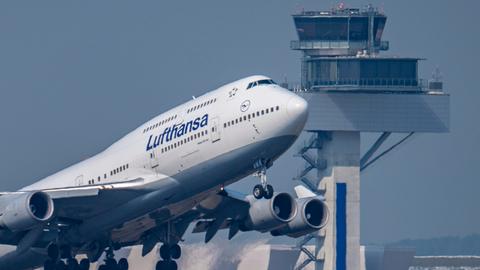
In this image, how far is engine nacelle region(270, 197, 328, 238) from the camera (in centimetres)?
9275

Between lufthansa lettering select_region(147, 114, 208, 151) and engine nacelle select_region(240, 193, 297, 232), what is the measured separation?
7.97 meters

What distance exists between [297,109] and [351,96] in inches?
3650

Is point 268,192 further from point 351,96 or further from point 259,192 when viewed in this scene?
point 351,96

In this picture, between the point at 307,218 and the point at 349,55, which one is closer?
the point at 307,218

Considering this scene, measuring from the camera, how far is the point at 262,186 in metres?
81.0

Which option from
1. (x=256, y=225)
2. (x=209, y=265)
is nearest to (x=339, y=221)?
(x=209, y=265)

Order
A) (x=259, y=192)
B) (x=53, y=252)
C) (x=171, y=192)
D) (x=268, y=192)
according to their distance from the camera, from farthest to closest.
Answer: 1. (x=53, y=252)
2. (x=171, y=192)
3. (x=268, y=192)
4. (x=259, y=192)

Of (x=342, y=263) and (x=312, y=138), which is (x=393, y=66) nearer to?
(x=312, y=138)

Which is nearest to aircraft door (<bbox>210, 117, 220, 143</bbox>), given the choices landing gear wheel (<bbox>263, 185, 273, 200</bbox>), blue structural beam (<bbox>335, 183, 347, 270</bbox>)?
landing gear wheel (<bbox>263, 185, 273, 200</bbox>)

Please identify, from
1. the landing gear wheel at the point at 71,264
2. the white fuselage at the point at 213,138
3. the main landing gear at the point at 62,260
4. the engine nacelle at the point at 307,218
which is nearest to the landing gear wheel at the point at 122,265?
the main landing gear at the point at 62,260

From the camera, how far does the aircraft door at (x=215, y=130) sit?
82.3 metres

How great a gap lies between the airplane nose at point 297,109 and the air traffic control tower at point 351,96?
295ft

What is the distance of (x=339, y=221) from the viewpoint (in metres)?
131

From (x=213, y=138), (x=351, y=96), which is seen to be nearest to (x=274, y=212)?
(x=213, y=138)
